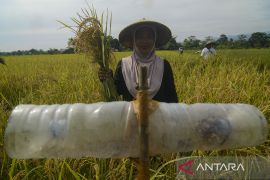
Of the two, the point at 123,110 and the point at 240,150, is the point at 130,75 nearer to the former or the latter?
the point at 240,150

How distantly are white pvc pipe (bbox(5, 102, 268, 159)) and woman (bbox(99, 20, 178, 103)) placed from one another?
1180 millimetres

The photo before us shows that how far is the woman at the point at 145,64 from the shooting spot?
2.15m

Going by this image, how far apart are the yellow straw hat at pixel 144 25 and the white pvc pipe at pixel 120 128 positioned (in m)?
1.31

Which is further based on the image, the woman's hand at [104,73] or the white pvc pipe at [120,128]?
the woman's hand at [104,73]

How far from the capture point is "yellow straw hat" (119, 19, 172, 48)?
213 centimetres

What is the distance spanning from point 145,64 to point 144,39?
0.17m

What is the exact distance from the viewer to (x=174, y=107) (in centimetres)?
91

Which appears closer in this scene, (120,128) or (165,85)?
(120,128)

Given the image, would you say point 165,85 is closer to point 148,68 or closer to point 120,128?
point 148,68

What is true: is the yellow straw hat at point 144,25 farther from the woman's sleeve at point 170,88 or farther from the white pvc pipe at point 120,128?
the white pvc pipe at point 120,128

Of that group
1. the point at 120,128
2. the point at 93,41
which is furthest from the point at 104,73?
the point at 120,128

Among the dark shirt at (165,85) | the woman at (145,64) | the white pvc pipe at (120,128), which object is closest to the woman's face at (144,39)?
the woman at (145,64)

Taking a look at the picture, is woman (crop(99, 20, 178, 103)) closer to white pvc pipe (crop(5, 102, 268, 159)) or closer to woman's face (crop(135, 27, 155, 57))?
woman's face (crop(135, 27, 155, 57))

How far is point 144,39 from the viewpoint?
7.06 ft
